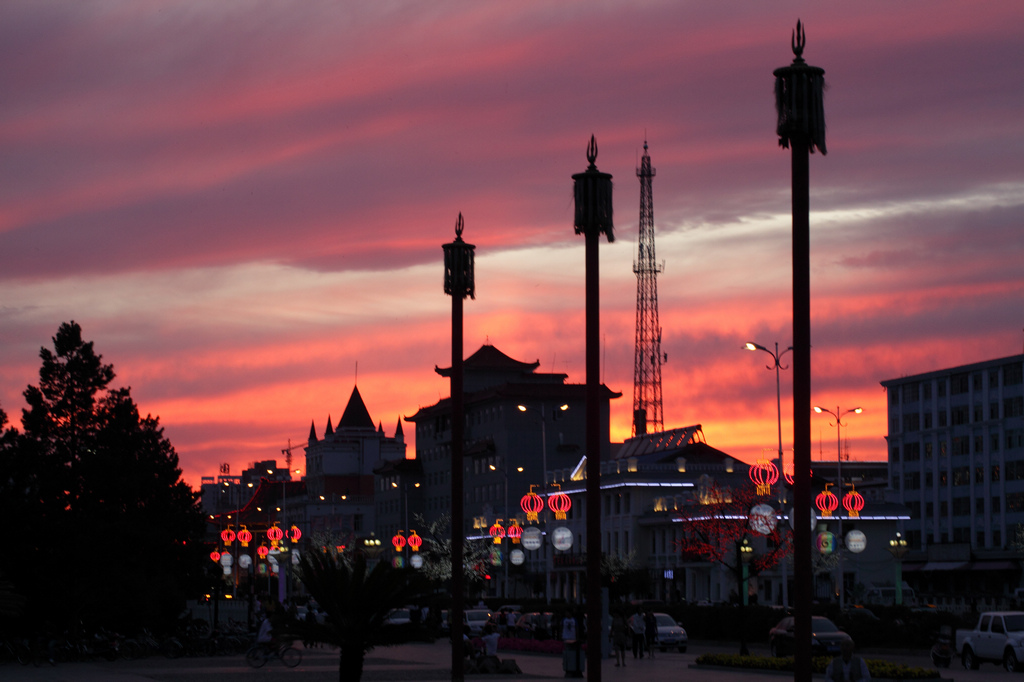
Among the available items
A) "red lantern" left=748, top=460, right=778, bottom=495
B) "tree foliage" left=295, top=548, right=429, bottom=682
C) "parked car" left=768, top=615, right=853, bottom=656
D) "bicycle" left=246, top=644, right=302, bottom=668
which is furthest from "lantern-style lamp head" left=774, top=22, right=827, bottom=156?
"red lantern" left=748, top=460, right=778, bottom=495

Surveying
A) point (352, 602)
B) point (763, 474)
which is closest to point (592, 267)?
point (352, 602)

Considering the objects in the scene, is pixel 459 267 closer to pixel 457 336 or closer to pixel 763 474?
pixel 457 336

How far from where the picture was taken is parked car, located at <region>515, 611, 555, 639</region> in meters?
62.1

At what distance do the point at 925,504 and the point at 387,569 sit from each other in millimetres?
115233

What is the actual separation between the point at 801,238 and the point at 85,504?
40535 mm

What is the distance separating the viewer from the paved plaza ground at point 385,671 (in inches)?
1496

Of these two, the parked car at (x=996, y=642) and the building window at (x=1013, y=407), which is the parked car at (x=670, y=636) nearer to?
the parked car at (x=996, y=642)

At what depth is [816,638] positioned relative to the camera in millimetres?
42750

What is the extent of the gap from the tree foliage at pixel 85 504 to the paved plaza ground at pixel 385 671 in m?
3.50

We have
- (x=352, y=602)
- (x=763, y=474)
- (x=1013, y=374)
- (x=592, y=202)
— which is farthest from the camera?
(x=1013, y=374)

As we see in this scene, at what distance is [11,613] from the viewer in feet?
144

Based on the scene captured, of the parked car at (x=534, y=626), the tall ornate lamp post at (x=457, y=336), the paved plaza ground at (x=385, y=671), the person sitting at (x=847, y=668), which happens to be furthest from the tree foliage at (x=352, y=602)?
the parked car at (x=534, y=626)

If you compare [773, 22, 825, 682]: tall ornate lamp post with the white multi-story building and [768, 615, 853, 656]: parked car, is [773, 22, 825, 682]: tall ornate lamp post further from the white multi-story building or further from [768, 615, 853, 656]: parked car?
the white multi-story building

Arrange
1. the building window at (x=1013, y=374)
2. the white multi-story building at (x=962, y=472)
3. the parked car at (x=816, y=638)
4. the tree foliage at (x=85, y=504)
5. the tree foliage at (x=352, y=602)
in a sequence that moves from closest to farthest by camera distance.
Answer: the tree foliage at (x=352, y=602), the parked car at (x=816, y=638), the tree foliage at (x=85, y=504), the white multi-story building at (x=962, y=472), the building window at (x=1013, y=374)
